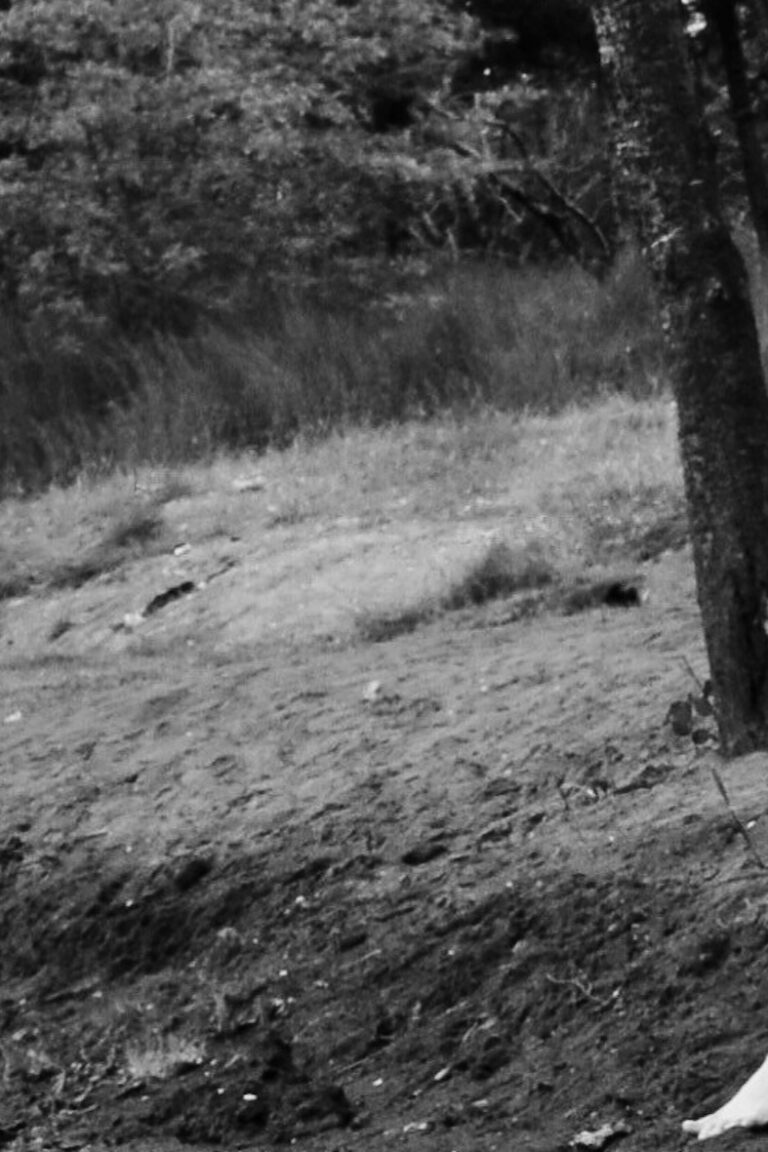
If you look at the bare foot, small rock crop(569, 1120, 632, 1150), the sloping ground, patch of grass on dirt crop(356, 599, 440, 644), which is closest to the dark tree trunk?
patch of grass on dirt crop(356, 599, 440, 644)

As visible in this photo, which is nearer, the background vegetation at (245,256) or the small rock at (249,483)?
the small rock at (249,483)

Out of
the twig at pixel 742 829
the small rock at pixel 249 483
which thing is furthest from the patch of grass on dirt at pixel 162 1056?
the small rock at pixel 249 483

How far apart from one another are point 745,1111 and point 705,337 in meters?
2.66

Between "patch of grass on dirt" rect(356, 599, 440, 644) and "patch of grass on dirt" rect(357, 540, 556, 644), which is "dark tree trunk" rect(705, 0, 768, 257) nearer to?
"patch of grass on dirt" rect(357, 540, 556, 644)

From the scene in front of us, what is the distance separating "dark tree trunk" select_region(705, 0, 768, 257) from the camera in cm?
1933

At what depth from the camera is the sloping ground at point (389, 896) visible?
18.0 ft

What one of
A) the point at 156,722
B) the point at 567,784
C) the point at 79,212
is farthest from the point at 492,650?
the point at 79,212

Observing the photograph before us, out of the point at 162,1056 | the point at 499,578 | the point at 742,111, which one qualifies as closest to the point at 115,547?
the point at 499,578

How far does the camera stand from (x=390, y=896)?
6.78 m

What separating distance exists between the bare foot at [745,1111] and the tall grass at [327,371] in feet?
35.0

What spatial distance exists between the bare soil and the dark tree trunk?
943 centimetres

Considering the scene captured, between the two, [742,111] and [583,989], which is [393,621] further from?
[742,111]

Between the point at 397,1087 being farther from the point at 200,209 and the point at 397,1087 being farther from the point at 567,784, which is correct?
the point at 200,209

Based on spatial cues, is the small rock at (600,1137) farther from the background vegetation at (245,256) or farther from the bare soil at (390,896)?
the background vegetation at (245,256)
